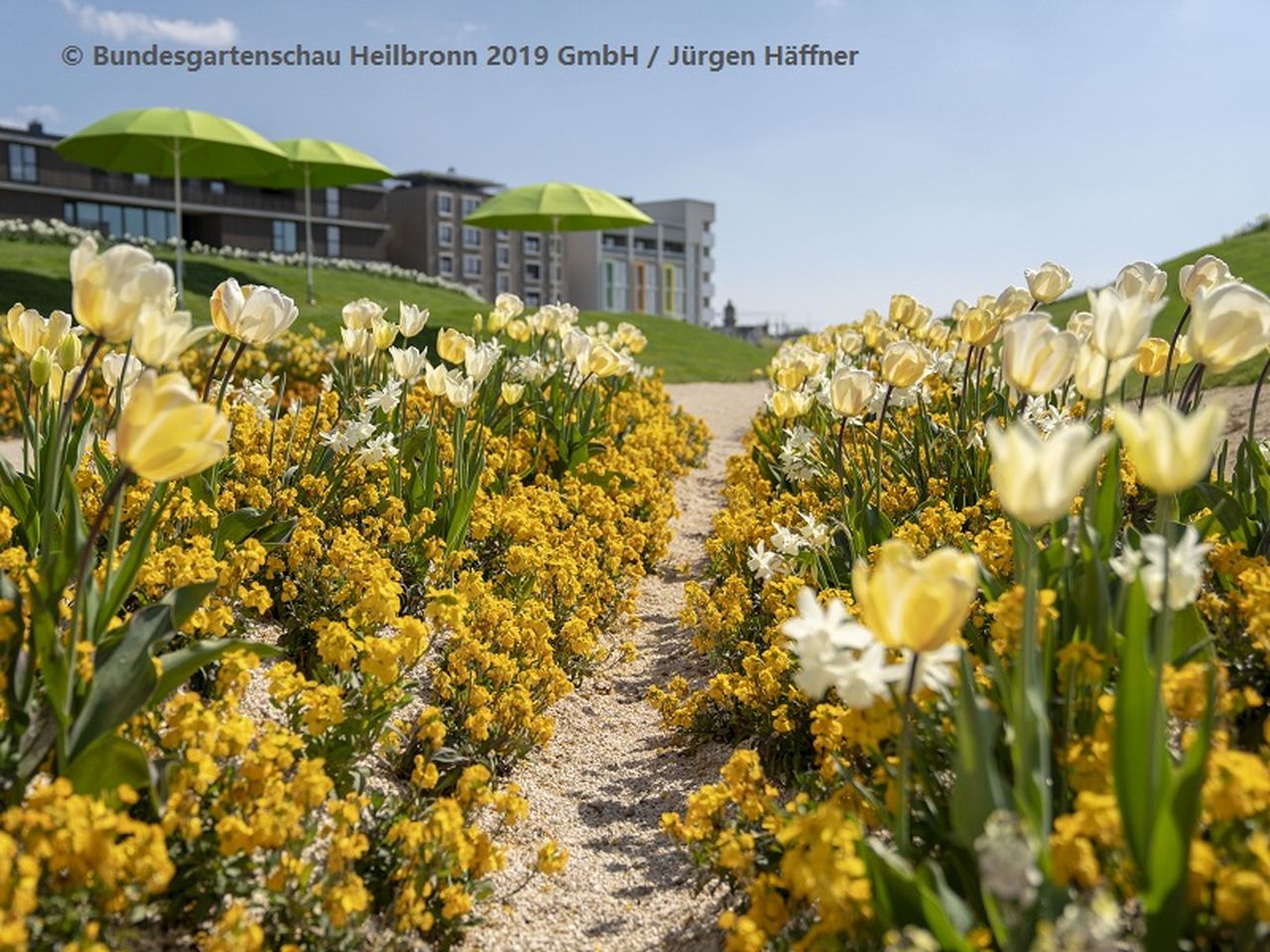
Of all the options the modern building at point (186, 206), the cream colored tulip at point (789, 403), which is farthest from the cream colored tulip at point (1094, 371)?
the modern building at point (186, 206)

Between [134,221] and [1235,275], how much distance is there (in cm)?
4666

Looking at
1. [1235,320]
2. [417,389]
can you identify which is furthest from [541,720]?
[417,389]

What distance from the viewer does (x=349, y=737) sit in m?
2.76

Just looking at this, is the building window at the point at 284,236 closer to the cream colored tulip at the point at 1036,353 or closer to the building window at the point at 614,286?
the building window at the point at 614,286

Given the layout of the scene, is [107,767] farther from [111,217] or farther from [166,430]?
[111,217]

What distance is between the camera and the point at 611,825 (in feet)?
11.2

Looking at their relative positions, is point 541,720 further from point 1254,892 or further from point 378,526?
point 1254,892

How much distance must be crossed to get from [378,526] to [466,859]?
2202 mm

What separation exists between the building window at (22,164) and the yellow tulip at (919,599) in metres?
53.5

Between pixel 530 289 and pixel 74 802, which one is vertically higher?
pixel 530 289

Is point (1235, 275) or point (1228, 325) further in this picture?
point (1235, 275)

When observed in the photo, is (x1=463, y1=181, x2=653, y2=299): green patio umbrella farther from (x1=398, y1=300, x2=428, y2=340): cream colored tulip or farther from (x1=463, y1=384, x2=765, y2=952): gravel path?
(x1=463, y1=384, x2=765, y2=952): gravel path

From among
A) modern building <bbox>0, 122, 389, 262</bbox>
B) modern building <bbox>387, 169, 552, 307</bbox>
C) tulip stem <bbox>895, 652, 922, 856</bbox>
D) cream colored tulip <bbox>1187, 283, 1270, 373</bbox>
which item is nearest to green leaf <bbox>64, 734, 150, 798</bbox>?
tulip stem <bbox>895, 652, 922, 856</bbox>

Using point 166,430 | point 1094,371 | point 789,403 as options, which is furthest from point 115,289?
point 789,403
